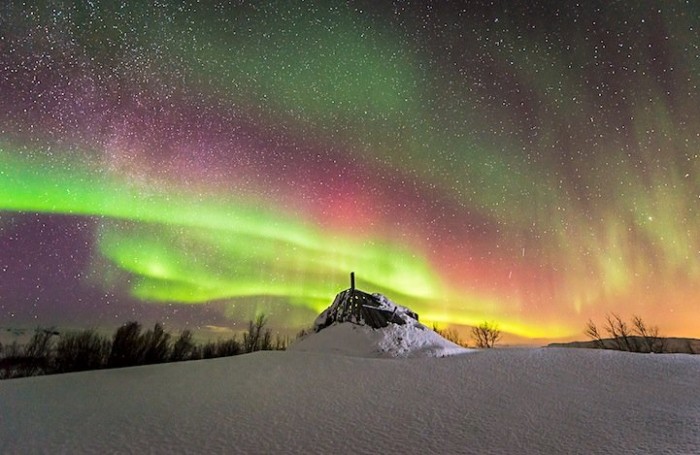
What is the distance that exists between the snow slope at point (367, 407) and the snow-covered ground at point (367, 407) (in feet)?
0.08

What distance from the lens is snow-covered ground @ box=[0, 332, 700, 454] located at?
14.0ft

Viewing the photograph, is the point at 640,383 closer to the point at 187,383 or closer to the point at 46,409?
the point at 187,383

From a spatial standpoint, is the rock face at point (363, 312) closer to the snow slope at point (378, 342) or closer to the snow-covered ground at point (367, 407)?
the snow slope at point (378, 342)

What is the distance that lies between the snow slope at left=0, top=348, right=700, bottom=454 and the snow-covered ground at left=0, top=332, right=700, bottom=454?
2 centimetres

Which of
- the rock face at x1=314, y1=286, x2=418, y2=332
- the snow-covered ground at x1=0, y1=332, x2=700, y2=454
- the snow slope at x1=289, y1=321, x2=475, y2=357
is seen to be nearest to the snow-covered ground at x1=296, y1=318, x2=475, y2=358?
the snow slope at x1=289, y1=321, x2=475, y2=357

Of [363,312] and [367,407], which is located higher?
[363,312]

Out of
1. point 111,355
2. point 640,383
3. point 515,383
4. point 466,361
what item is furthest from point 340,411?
point 111,355

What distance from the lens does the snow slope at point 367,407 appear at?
426 centimetres

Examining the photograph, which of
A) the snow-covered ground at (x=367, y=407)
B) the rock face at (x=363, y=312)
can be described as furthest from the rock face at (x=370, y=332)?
the snow-covered ground at (x=367, y=407)

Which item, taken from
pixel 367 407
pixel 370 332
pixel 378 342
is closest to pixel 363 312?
pixel 370 332

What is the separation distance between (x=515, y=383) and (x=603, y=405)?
1586 mm

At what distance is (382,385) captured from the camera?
23.4 ft

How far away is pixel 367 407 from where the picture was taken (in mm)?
5746

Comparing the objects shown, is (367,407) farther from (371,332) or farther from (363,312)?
(363,312)
